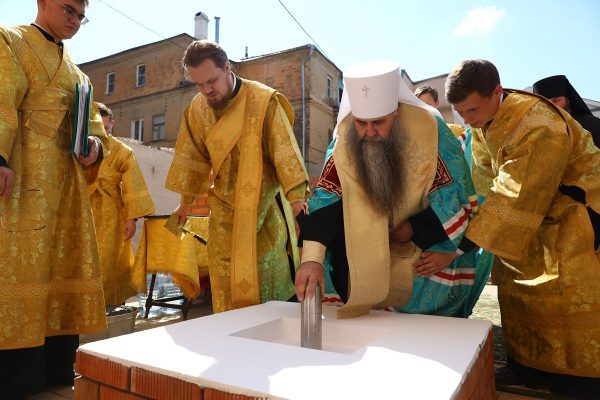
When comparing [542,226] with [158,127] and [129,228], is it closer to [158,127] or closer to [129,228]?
[129,228]

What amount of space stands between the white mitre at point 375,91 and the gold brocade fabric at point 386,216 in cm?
10

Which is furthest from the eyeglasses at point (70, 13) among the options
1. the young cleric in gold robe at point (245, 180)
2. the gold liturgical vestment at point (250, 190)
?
the gold liturgical vestment at point (250, 190)

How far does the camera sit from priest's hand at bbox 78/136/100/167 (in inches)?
101

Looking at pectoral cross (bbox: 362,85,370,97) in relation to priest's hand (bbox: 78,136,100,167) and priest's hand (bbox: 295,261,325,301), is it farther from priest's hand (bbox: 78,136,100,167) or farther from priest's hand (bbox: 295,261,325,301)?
priest's hand (bbox: 78,136,100,167)

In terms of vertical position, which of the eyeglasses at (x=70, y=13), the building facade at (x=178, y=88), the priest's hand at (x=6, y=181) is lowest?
the priest's hand at (x=6, y=181)

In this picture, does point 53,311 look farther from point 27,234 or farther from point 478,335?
point 478,335

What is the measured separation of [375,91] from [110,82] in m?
24.8

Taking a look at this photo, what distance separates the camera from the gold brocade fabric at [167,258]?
4223 millimetres

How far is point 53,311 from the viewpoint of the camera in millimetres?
2371

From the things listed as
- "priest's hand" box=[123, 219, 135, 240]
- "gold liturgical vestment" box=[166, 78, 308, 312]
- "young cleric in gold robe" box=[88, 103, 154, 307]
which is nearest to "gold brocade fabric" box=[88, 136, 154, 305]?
"young cleric in gold robe" box=[88, 103, 154, 307]

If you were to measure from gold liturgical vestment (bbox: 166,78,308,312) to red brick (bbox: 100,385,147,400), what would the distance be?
140cm

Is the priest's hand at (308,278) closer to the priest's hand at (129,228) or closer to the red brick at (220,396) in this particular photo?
the red brick at (220,396)

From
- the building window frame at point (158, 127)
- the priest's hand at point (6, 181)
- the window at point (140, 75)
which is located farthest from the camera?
the window at point (140, 75)

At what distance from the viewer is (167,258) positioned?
13.9 ft
